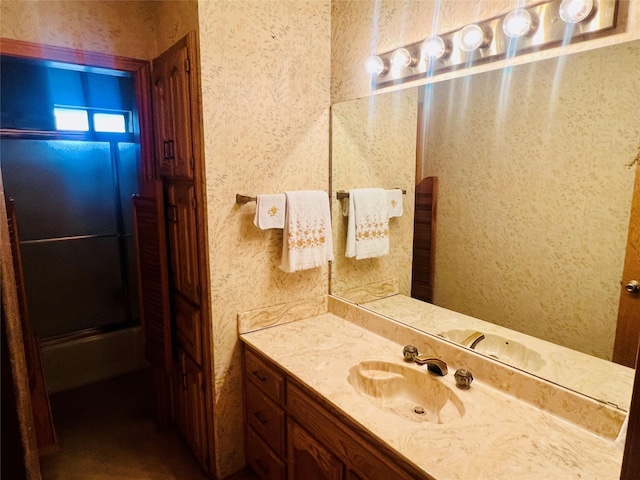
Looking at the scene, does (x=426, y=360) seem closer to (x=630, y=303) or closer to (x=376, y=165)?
(x=630, y=303)

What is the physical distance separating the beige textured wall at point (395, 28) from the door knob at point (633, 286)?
65cm

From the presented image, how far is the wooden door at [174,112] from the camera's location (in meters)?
1.66

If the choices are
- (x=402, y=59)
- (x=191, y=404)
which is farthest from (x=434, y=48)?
(x=191, y=404)

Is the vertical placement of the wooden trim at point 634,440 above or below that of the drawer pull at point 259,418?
above

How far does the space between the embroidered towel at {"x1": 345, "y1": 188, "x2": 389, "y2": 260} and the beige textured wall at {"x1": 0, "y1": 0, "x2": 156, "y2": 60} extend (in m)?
1.34

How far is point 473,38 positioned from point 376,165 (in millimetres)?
696

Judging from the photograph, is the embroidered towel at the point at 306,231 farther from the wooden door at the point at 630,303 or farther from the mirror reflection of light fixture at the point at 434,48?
the wooden door at the point at 630,303

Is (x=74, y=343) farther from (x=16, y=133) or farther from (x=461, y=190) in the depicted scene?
(x=461, y=190)

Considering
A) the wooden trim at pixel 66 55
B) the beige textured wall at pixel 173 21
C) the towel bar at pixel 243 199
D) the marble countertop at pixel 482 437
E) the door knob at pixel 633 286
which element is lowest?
the marble countertop at pixel 482 437

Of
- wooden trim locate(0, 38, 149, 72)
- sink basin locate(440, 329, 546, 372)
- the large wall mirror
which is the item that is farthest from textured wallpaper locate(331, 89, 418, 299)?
wooden trim locate(0, 38, 149, 72)

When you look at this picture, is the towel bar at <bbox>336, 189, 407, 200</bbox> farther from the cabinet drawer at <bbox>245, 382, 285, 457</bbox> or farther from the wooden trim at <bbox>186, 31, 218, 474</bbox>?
the cabinet drawer at <bbox>245, 382, 285, 457</bbox>

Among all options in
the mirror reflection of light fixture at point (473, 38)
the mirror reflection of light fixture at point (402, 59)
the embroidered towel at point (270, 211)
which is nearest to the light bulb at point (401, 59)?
the mirror reflection of light fixture at point (402, 59)

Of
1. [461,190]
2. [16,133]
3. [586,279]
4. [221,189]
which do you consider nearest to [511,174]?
[461,190]

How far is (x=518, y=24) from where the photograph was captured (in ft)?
3.99
